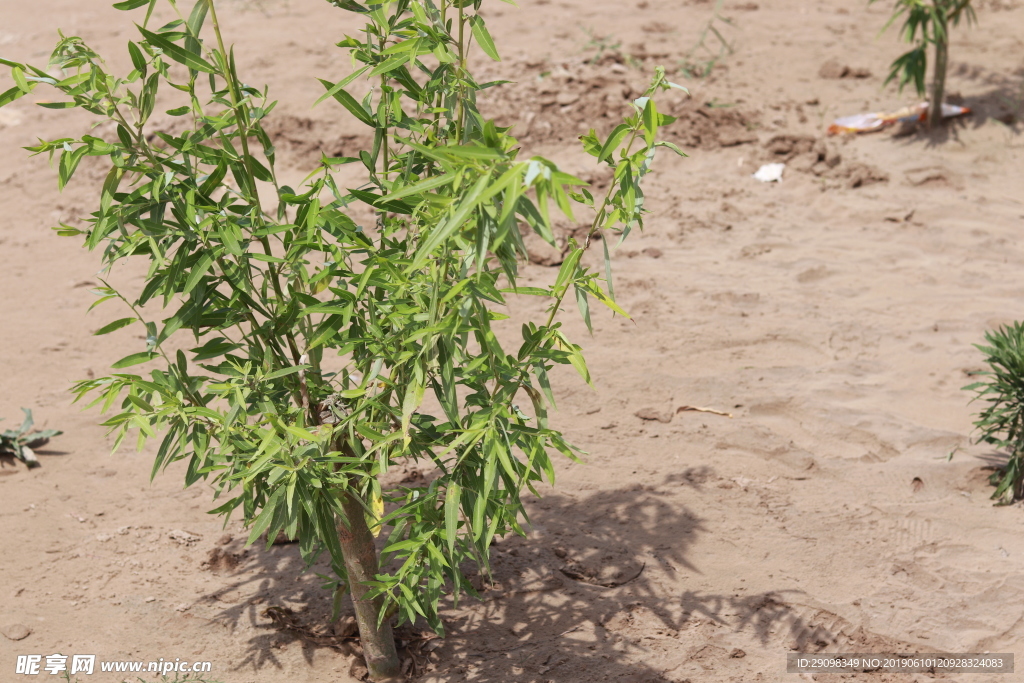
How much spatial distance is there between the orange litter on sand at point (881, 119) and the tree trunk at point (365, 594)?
16.4 feet

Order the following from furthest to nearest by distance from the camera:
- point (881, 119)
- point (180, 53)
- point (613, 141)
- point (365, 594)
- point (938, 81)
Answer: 1. point (881, 119)
2. point (938, 81)
3. point (365, 594)
4. point (180, 53)
5. point (613, 141)

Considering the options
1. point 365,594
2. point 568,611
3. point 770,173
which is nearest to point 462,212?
point 365,594

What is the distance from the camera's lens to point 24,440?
355cm

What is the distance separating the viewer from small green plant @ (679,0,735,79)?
6.72 metres

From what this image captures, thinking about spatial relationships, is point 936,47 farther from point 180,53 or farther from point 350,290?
point 180,53

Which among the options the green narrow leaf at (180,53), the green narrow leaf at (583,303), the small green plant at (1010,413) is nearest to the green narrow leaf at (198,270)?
the green narrow leaf at (180,53)

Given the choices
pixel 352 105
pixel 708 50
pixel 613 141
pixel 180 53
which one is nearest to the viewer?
pixel 613 141

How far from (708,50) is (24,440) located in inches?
223

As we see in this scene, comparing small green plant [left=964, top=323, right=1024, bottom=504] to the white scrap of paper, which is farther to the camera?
the white scrap of paper

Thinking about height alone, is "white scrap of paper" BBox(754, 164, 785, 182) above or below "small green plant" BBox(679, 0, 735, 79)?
below

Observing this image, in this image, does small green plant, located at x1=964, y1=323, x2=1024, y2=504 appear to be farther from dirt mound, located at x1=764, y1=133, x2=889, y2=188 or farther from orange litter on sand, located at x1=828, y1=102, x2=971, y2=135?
Answer: orange litter on sand, located at x1=828, y1=102, x2=971, y2=135

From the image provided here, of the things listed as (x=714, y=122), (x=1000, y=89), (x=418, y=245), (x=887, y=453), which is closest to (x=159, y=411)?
(x=418, y=245)

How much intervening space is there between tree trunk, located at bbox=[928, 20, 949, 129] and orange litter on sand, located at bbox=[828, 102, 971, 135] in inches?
2.9

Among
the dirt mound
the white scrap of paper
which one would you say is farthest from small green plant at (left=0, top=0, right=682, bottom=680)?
the dirt mound
